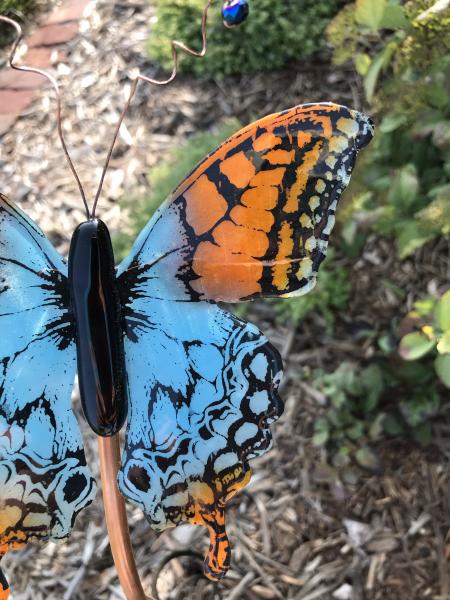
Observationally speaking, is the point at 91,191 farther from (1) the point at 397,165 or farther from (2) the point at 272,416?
(2) the point at 272,416

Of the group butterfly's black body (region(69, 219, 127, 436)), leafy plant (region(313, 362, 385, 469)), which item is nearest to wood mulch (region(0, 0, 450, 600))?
leafy plant (region(313, 362, 385, 469))

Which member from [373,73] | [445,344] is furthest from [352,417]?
[373,73]

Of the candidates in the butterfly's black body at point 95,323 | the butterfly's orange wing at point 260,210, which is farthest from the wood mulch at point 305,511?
the butterfly's orange wing at point 260,210

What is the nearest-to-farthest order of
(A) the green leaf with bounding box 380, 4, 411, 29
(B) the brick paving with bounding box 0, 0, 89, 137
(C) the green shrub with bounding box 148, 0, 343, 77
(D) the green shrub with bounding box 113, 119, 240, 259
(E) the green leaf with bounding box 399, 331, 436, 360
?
(E) the green leaf with bounding box 399, 331, 436, 360 < (A) the green leaf with bounding box 380, 4, 411, 29 < (D) the green shrub with bounding box 113, 119, 240, 259 < (C) the green shrub with bounding box 148, 0, 343, 77 < (B) the brick paving with bounding box 0, 0, 89, 137

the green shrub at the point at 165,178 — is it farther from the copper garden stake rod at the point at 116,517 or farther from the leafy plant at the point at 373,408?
the copper garden stake rod at the point at 116,517

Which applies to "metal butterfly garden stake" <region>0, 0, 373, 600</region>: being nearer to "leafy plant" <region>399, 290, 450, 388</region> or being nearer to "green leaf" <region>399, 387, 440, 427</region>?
"leafy plant" <region>399, 290, 450, 388</region>

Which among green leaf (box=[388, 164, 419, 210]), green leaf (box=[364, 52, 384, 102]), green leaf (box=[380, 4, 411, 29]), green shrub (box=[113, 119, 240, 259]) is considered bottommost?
green leaf (box=[388, 164, 419, 210])

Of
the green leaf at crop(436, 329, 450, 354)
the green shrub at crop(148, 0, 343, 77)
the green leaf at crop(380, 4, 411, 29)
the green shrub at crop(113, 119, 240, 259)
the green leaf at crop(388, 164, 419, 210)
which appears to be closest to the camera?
the green leaf at crop(436, 329, 450, 354)

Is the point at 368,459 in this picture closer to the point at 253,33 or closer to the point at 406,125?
the point at 406,125
